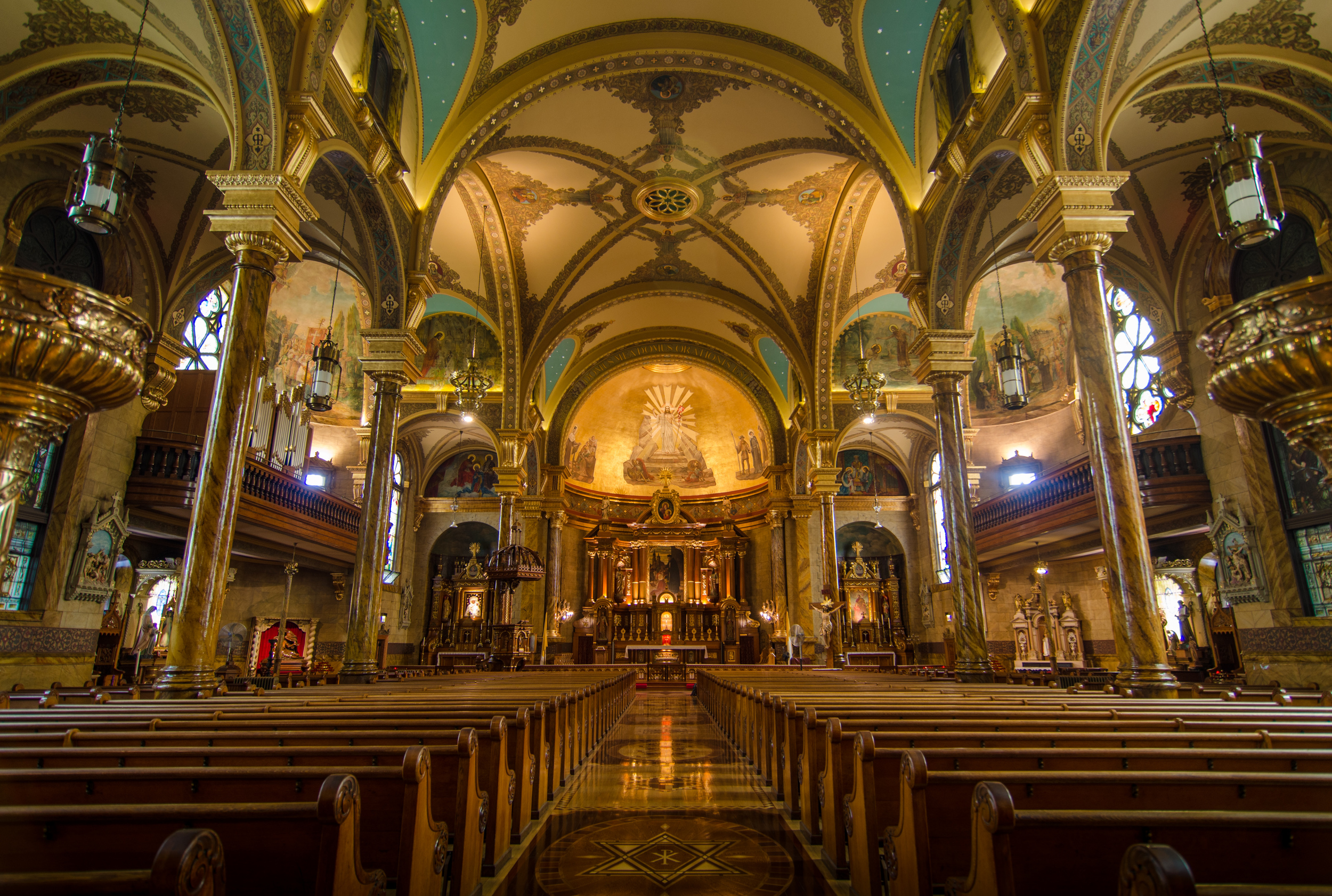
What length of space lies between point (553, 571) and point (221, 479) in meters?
17.1

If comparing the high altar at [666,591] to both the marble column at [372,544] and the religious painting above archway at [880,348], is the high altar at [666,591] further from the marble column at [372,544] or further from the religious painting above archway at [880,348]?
the marble column at [372,544]

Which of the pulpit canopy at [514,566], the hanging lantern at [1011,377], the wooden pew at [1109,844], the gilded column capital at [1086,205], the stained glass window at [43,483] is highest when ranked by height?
the gilded column capital at [1086,205]

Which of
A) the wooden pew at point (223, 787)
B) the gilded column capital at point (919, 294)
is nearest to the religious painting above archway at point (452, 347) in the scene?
the gilded column capital at point (919, 294)

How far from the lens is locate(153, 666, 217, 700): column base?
246 inches

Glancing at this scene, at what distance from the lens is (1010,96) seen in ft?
28.5

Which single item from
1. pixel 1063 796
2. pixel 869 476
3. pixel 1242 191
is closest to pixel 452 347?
pixel 869 476

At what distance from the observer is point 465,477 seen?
2652 centimetres

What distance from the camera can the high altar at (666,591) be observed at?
2589cm

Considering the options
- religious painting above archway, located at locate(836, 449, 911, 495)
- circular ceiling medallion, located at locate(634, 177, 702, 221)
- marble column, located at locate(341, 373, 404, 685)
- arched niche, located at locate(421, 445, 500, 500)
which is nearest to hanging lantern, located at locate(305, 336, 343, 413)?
marble column, located at locate(341, 373, 404, 685)

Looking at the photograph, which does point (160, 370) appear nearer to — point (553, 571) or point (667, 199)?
point (667, 199)

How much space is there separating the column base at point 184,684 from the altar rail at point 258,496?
12.4 feet

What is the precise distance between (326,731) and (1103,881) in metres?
3.35

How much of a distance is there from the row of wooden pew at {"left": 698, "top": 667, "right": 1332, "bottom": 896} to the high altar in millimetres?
21203

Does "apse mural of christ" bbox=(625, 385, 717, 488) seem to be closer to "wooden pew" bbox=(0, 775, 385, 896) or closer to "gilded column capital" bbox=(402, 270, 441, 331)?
"gilded column capital" bbox=(402, 270, 441, 331)
